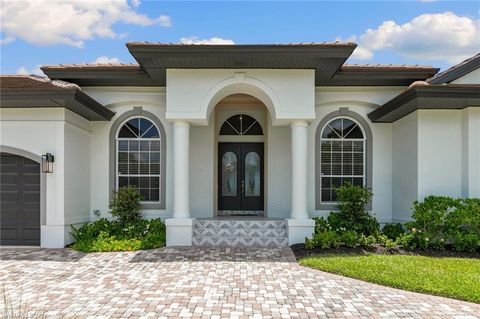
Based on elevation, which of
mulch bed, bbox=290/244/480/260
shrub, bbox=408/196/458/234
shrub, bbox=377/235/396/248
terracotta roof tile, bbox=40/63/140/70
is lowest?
mulch bed, bbox=290/244/480/260

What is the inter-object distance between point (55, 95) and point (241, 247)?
5.91 metres

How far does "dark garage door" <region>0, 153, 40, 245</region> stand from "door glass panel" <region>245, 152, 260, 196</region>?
6.17 metres

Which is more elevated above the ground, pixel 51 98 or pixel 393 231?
pixel 51 98

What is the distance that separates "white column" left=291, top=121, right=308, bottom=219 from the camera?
1049 centimetres

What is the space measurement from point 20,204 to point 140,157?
3409 millimetres

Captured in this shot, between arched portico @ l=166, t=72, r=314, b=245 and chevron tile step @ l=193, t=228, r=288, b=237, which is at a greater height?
arched portico @ l=166, t=72, r=314, b=245

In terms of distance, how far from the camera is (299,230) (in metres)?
10.3

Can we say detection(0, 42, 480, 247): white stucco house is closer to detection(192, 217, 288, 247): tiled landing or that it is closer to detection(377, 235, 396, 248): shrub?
detection(192, 217, 288, 247): tiled landing

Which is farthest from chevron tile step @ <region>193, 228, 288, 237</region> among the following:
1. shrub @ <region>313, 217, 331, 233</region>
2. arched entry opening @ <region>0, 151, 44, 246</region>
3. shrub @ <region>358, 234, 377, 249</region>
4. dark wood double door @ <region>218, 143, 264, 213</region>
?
arched entry opening @ <region>0, 151, 44, 246</region>

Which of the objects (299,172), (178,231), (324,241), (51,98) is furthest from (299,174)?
(51,98)

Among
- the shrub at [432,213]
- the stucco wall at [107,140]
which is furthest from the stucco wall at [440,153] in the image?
the stucco wall at [107,140]

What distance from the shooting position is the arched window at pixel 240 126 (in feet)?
43.2

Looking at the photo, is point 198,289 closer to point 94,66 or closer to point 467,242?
point 467,242

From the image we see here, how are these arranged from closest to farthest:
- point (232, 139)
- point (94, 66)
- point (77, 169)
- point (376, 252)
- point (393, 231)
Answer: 1. point (376, 252)
2. point (393, 231)
3. point (77, 169)
4. point (94, 66)
5. point (232, 139)
